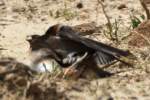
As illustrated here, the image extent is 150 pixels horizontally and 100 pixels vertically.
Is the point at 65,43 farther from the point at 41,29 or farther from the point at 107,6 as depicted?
the point at 107,6

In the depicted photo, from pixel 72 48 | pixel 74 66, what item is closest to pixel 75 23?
pixel 72 48

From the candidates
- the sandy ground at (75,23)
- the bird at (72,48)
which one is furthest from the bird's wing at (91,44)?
the sandy ground at (75,23)

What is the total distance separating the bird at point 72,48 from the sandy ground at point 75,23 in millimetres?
122

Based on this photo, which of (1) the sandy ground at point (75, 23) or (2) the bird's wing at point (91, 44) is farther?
(2) the bird's wing at point (91, 44)

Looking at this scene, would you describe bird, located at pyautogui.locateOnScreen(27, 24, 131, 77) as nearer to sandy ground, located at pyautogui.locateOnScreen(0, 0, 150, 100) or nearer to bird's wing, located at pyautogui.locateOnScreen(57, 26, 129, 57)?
bird's wing, located at pyautogui.locateOnScreen(57, 26, 129, 57)

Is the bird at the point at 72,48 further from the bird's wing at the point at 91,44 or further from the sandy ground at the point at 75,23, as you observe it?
the sandy ground at the point at 75,23

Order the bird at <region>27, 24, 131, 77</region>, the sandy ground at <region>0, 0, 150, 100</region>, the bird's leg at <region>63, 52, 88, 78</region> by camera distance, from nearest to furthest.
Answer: the sandy ground at <region>0, 0, 150, 100</region> → the bird's leg at <region>63, 52, 88, 78</region> → the bird at <region>27, 24, 131, 77</region>

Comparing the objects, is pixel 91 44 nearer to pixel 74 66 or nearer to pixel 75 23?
pixel 74 66

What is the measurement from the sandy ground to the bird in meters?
0.12

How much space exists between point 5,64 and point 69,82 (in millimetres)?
425

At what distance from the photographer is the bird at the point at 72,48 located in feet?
12.4

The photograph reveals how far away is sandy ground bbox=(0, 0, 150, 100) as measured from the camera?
3254 mm

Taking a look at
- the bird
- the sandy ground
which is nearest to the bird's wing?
the bird

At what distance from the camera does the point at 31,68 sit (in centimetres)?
361
